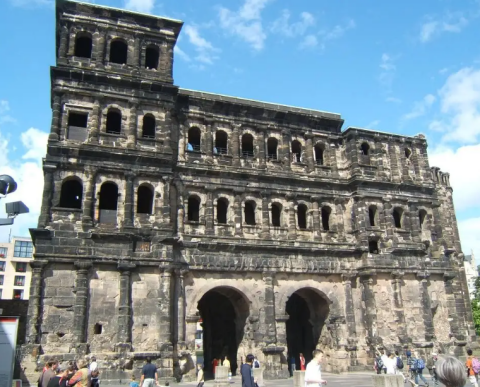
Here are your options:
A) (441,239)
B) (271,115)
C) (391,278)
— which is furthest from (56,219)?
(441,239)

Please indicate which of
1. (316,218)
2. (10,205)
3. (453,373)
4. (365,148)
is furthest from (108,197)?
(453,373)

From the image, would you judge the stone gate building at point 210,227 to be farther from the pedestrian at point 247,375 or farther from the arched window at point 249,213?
the pedestrian at point 247,375

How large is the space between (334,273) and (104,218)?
13049 millimetres

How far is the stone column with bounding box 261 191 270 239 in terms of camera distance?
25.8 m

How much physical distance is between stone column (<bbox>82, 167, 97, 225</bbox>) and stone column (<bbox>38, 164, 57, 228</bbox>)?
1.50 meters

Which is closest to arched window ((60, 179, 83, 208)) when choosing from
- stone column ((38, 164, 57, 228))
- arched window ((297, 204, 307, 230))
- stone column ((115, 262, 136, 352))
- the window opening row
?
stone column ((38, 164, 57, 228))

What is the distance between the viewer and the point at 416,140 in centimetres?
3158

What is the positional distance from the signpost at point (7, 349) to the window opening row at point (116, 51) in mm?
18356

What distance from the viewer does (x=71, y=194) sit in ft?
82.3

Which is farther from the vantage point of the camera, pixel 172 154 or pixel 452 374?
pixel 172 154

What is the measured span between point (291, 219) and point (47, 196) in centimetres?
1296

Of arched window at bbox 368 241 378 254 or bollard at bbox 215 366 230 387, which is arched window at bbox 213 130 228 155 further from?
bollard at bbox 215 366 230 387

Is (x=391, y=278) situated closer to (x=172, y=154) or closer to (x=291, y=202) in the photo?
(x=291, y=202)

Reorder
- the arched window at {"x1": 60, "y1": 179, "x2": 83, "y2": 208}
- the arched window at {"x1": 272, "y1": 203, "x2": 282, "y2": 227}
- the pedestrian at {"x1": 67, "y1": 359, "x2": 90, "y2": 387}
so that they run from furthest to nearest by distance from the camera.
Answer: the arched window at {"x1": 272, "y1": 203, "x2": 282, "y2": 227}
the arched window at {"x1": 60, "y1": 179, "x2": 83, "y2": 208}
the pedestrian at {"x1": 67, "y1": 359, "x2": 90, "y2": 387}
